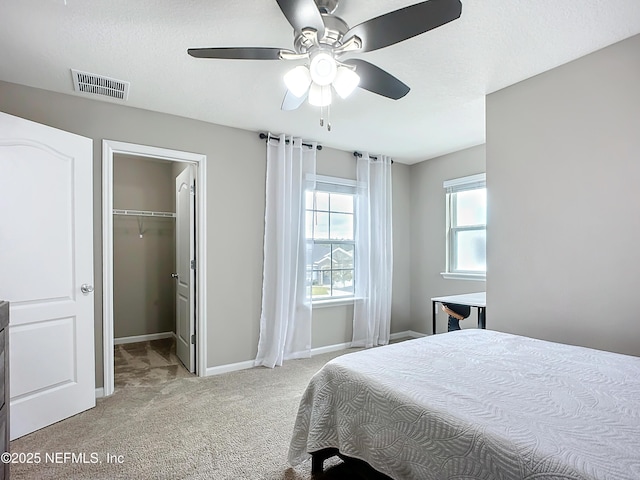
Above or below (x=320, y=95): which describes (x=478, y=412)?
below

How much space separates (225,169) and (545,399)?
3.11 m

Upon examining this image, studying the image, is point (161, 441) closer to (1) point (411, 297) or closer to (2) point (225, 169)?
(2) point (225, 169)

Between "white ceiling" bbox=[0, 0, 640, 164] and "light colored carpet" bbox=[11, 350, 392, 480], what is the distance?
237 centimetres

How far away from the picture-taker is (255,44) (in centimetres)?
204

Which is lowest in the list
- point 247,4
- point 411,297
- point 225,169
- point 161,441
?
point 161,441

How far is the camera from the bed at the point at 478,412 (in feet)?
3.23

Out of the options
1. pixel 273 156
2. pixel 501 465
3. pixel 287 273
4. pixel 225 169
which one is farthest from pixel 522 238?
pixel 225 169

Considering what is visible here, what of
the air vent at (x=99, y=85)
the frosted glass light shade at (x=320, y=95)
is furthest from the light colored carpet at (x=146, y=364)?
the frosted glass light shade at (x=320, y=95)

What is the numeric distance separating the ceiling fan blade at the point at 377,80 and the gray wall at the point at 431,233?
8.38 feet

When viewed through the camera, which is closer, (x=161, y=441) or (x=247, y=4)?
(x=247, y=4)

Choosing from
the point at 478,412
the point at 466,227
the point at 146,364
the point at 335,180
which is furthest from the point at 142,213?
the point at 478,412

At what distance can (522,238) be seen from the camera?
250 centimetres

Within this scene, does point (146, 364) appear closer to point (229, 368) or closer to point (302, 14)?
point (229, 368)

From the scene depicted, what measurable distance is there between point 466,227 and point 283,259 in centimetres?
229
